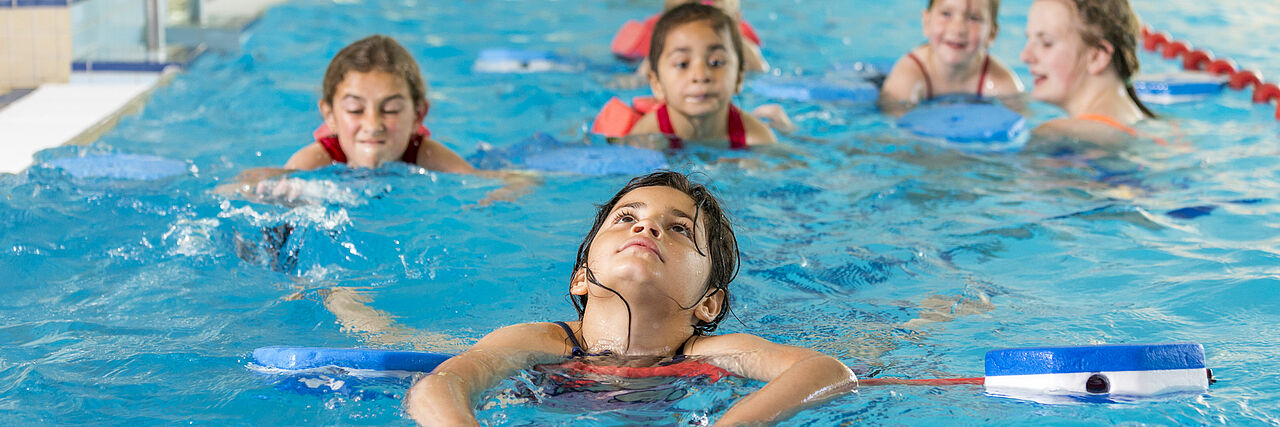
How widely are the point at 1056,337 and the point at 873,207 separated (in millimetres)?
1624

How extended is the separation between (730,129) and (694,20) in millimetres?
614

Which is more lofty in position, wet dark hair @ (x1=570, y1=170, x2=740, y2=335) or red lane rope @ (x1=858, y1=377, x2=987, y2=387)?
wet dark hair @ (x1=570, y1=170, x2=740, y2=335)

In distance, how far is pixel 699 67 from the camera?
5.39 meters

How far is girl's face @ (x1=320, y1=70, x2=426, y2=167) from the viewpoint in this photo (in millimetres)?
4762

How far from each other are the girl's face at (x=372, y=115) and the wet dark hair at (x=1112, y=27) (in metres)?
3.55

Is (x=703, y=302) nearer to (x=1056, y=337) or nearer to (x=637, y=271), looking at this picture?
(x=637, y=271)

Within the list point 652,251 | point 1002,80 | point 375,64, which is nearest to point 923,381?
point 652,251

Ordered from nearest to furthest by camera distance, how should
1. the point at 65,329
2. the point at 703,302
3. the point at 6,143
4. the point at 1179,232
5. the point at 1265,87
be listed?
the point at 703,302, the point at 65,329, the point at 1179,232, the point at 6,143, the point at 1265,87

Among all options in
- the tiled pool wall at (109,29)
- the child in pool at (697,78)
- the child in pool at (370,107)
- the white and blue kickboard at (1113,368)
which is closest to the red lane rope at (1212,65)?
the child in pool at (697,78)

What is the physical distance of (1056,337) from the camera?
3.35 metres

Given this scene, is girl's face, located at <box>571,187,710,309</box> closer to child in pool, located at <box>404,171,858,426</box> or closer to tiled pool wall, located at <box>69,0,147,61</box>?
child in pool, located at <box>404,171,858,426</box>

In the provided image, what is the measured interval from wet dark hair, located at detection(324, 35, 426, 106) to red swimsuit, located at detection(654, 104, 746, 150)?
4.22 ft

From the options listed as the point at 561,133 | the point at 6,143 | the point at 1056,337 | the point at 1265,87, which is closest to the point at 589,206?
the point at 561,133

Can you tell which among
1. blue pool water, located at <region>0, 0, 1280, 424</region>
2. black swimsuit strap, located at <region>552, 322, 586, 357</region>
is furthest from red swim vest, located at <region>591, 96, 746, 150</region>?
black swimsuit strap, located at <region>552, 322, 586, 357</region>
